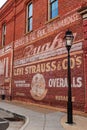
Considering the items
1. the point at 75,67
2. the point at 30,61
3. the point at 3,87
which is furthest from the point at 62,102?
the point at 3,87

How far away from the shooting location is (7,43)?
79.6ft

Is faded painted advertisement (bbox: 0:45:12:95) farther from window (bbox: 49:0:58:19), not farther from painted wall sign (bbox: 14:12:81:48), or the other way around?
window (bbox: 49:0:58:19)

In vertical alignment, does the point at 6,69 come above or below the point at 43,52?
below

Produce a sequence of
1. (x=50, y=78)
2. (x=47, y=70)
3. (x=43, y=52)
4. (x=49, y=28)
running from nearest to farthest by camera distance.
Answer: (x=50, y=78), (x=47, y=70), (x=49, y=28), (x=43, y=52)

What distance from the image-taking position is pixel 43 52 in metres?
17.2

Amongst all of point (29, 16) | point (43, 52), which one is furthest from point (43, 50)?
point (29, 16)

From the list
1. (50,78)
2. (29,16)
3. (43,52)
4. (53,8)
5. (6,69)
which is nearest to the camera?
(50,78)

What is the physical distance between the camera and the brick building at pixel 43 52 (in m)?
13.7

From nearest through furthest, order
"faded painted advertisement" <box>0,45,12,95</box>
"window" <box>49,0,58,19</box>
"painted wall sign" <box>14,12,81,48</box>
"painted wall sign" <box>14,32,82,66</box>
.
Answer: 1. "painted wall sign" <box>14,12,81,48</box>
2. "painted wall sign" <box>14,32,82,66</box>
3. "window" <box>49,0,58,19</box>
4. "faded painted advertisement" <box>0,45,12,95</box>

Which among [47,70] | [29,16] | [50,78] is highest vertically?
[29,16]

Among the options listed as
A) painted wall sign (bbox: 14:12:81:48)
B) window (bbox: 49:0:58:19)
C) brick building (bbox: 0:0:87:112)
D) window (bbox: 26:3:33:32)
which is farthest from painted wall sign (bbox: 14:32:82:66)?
window (bbox: 49:0:58:19)

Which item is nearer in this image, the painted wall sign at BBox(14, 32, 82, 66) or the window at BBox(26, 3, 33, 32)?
the painted wall sign at BBox(14, 32, 82, 66)

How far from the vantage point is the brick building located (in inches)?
541

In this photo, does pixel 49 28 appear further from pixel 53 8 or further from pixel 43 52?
pixel 43 52
